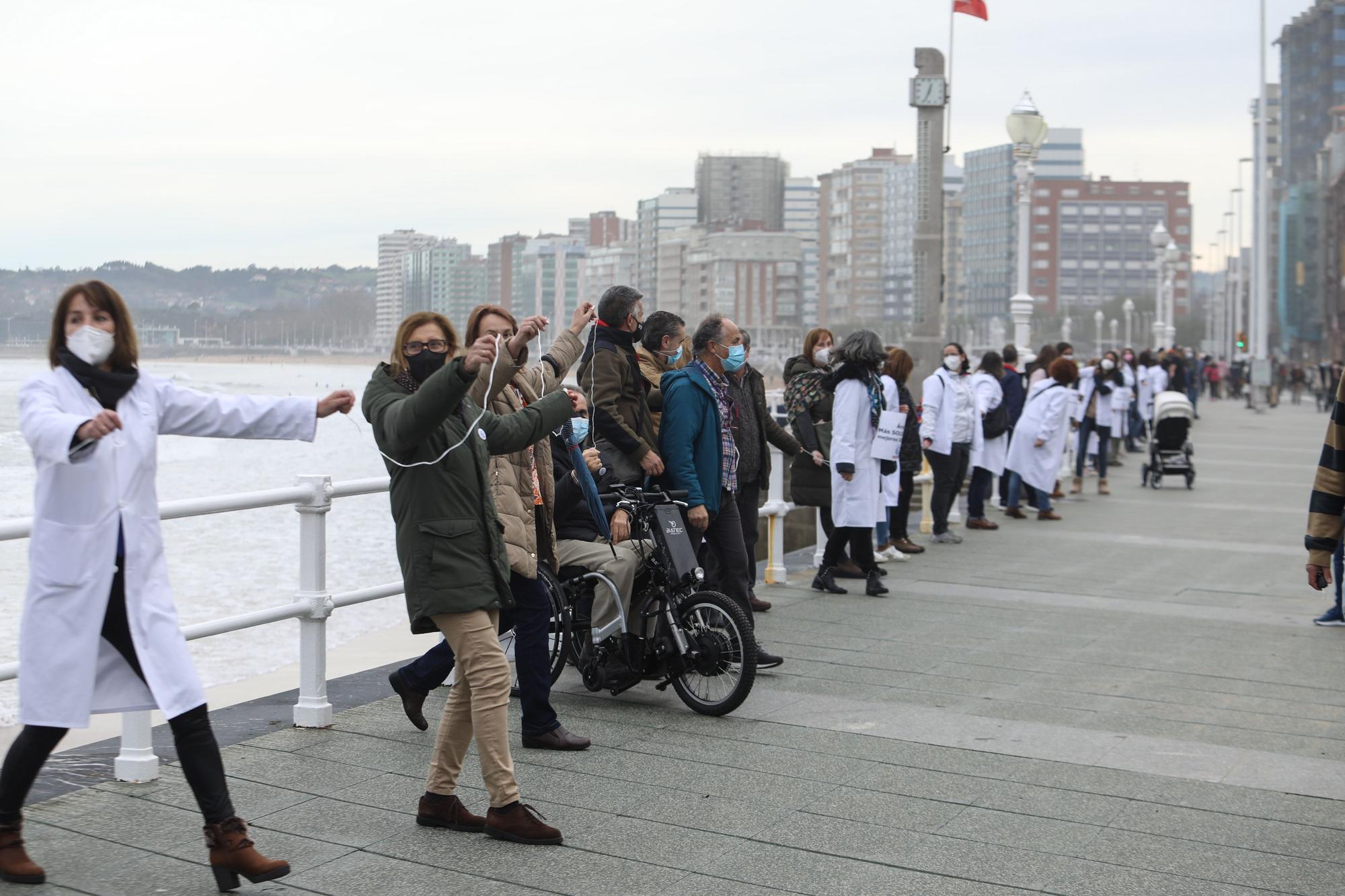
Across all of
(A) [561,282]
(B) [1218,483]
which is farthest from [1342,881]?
(A) [561,282]

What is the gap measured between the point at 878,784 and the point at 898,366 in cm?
667

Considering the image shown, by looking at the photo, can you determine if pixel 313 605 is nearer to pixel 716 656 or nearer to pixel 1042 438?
pixel 716 656

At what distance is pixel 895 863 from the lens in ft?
15.7

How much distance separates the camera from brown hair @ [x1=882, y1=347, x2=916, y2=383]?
1195 centimetres

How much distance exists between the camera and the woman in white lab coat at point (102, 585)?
14.0 ft

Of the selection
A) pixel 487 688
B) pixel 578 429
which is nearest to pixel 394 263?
pixel 578 429

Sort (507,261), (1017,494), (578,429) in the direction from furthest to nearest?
(507,261), (1017,494), (578,429)

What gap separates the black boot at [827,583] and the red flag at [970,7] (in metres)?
14.8

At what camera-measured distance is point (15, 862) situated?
14.6 feet

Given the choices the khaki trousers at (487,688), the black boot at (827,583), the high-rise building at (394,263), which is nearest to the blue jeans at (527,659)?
the khaki trousers at (487,688)

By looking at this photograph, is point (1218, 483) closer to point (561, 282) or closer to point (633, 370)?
point (633, 370)

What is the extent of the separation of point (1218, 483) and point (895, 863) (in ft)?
58.9

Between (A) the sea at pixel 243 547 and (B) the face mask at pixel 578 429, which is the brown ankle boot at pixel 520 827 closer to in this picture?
(A) the sea at pixel 243 547

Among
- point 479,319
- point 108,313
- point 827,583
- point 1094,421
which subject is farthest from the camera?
point 1094,421
